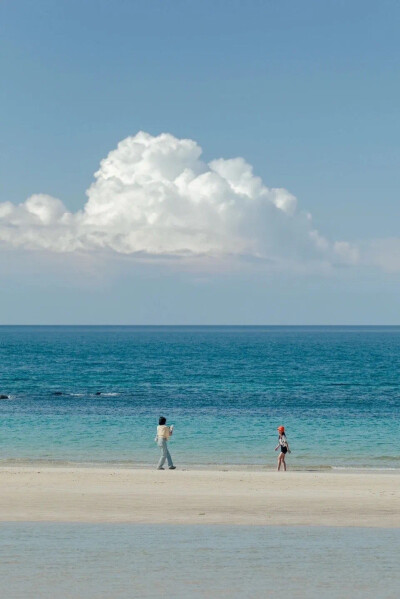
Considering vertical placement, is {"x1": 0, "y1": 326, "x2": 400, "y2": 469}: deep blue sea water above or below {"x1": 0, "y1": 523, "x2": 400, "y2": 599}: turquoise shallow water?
below

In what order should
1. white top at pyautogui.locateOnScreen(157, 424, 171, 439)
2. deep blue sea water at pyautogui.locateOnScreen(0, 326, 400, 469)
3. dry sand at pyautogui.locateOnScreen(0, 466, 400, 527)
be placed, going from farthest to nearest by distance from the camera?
deep blue sea water at pyautogui.locateOnScreen(0, 326, 400, 469) < white top at pyautogui.locateOnScreen(157, 424, 171, 439) < dry sand at pyautogui.locateOnScreen(0, 466, 400, 527)

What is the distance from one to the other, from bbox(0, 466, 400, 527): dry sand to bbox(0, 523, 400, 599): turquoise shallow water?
1.35 m

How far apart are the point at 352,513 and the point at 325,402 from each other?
38744 millimetres

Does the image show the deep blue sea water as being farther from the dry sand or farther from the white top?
the dry sand

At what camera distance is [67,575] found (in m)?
14.7

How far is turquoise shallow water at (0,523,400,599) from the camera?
45.5 feet

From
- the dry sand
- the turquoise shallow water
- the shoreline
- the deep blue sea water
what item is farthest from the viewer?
the deep blue sea water

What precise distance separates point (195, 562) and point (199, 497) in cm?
825

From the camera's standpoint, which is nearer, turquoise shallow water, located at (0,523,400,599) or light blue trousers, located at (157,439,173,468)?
turquoise shallow water, located at (0,523,400,599)

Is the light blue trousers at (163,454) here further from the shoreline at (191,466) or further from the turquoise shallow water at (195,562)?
the turquoise shallow water at (195,562)

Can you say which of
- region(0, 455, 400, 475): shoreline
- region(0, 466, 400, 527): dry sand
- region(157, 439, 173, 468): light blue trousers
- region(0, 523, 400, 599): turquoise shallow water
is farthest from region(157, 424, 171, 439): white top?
region(0, 523, 400, 599): turquoise shallow water

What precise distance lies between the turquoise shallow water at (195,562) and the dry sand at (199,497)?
1354 millimetres

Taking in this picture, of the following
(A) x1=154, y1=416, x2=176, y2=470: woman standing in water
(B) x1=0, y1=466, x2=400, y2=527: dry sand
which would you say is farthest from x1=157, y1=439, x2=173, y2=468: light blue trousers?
(B) x1=0, y1=466, x2=400, y2=527: dry sand

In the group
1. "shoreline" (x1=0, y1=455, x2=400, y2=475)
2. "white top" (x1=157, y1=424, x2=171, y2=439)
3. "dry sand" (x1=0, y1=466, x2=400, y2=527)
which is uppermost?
"white top" (x1=157, y1=424, x2=171, y2=439)
